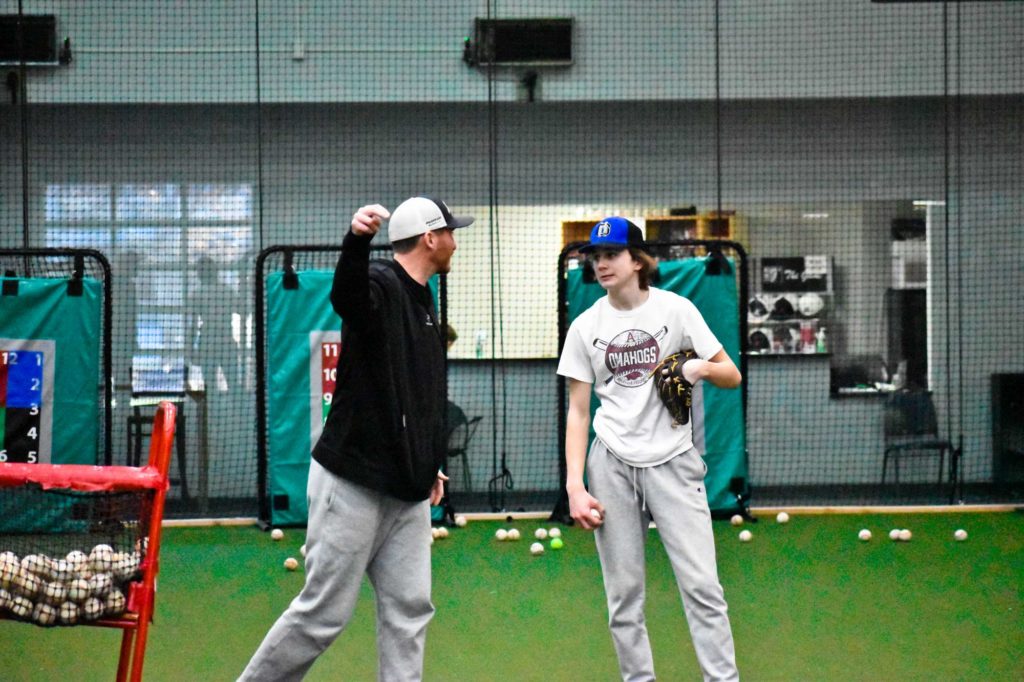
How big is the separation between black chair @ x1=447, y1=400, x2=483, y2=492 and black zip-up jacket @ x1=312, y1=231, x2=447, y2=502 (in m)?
6.21

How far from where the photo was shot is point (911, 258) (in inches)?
422

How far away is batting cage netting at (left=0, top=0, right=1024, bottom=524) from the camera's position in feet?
32.4

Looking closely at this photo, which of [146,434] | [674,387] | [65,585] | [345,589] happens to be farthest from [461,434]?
[65,585]

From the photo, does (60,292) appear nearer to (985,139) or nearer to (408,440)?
(408,440)

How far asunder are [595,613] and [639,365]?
2214 millimetres

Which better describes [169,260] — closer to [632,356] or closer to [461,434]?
[461,434]

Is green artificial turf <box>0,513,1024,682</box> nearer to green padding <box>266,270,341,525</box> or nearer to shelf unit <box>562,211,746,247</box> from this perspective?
green padding <box>266,270,341,525</box>

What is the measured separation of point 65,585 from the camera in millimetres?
3023

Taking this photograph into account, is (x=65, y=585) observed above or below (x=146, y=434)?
above

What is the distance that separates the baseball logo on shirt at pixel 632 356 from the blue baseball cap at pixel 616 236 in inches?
11.6

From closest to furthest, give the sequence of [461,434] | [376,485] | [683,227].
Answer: [376,485] → [461,434] → [683,227]

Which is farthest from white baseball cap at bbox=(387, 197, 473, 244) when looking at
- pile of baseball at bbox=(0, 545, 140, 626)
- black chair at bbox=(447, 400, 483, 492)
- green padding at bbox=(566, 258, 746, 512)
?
black chair at bbox=(447, 400, 483, 492)

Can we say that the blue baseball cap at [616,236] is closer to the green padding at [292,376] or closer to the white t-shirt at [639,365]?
the white t-shirt at [639,365]

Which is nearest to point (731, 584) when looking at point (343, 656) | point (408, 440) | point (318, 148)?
point (343, 656)
